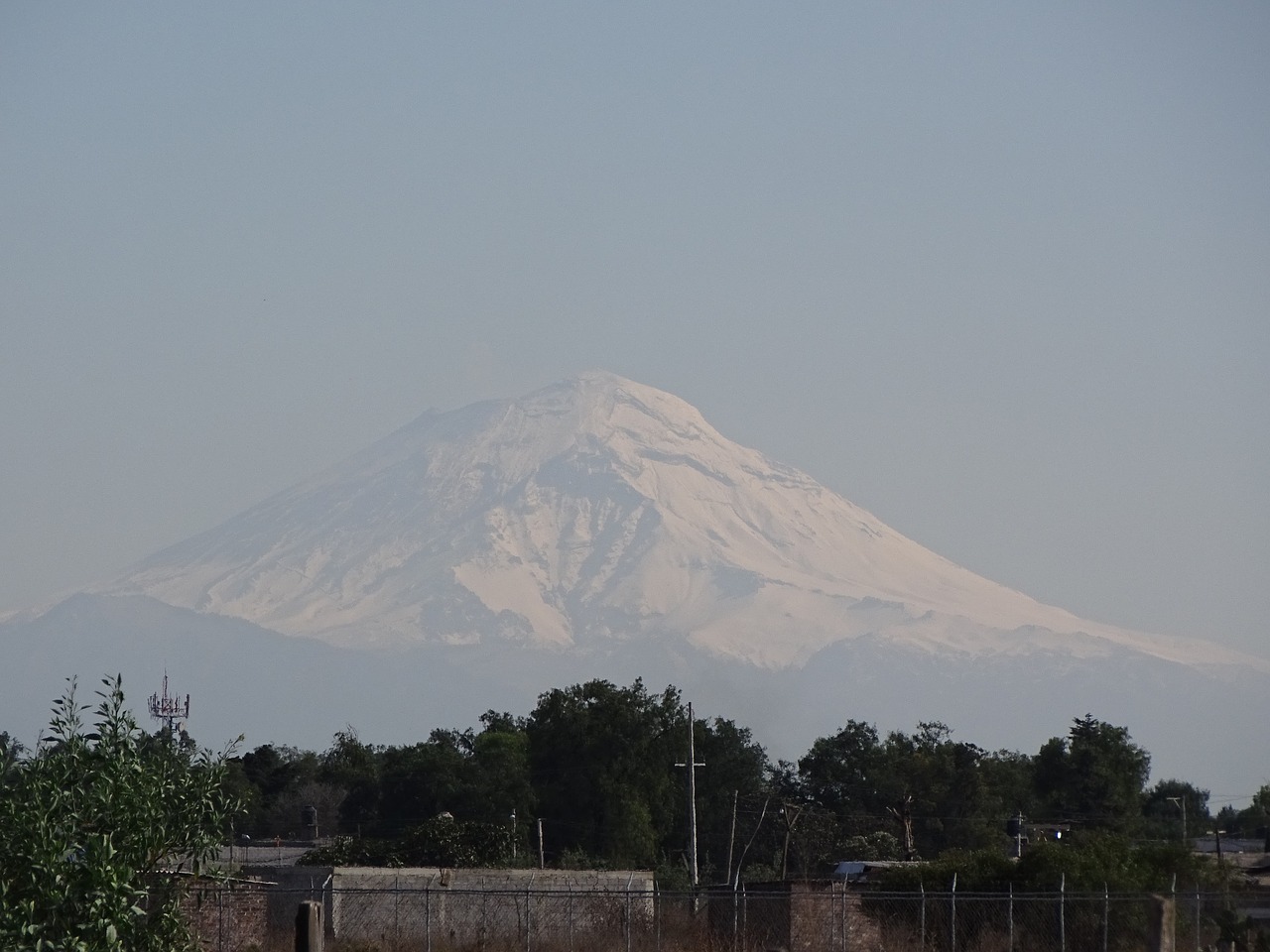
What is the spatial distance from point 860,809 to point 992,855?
59223mm

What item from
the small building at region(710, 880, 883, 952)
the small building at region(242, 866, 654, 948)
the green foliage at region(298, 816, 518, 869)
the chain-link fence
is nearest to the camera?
the chain-link fence

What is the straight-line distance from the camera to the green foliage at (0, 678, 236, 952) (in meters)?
18.1

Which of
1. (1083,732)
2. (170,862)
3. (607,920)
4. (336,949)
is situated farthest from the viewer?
(1083,732)

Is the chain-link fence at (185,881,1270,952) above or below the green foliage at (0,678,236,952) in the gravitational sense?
below

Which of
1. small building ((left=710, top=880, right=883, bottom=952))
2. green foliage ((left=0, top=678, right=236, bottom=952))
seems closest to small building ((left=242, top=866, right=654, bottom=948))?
small building ((left=710, top=880, right=883, bottom=952))

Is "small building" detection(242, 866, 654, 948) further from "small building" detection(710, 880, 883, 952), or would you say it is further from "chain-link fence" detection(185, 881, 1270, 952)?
"small building" detection(710, 880, 883, 952)

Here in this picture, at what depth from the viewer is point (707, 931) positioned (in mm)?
34812

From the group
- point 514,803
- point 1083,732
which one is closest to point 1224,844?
point 1083,732

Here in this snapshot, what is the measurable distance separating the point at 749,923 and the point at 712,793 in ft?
186

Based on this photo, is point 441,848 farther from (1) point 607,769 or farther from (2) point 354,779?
(2) point 354,779

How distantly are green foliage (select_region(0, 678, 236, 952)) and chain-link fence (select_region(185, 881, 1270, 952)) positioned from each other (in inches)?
A: 404

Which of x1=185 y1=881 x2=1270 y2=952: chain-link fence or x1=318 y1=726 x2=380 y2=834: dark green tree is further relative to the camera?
x1=318 y1=726 x2=380 y2=834: dark green tree

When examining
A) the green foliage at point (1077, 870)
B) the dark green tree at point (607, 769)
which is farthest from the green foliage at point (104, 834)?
the dark green tree at point (607, 769)

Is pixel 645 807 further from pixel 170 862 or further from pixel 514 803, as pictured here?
pixel 170 862
